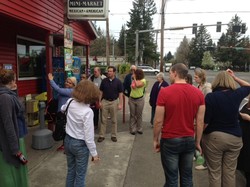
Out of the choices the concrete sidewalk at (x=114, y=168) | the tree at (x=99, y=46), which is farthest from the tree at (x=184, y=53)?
the concrete sidewalk at (x=114, y=168)

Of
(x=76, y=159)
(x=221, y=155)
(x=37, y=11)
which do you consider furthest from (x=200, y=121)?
(x=37, y=11)

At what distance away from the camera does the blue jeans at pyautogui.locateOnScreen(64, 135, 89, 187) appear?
3419 millimetres

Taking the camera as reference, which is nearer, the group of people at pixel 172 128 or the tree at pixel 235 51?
the group of people at pixel 172 128

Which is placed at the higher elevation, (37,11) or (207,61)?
(37,11)

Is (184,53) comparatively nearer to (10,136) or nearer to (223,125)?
(223,125)

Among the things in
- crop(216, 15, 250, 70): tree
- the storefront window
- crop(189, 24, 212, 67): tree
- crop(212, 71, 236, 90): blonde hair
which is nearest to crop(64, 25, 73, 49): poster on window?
the storefront window

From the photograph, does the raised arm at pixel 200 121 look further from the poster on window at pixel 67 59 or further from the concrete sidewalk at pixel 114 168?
the poster on window at pixel 67 59

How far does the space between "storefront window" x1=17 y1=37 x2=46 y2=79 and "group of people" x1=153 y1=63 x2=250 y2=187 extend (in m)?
7.56

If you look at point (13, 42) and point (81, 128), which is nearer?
point (81, 128)

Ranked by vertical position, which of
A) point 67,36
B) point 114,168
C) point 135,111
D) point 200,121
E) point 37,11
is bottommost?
point 114,168

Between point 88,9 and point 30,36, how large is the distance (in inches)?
143

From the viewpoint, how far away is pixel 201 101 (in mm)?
3369

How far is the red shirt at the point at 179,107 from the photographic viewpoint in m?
3.23

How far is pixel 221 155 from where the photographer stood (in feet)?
12.1
